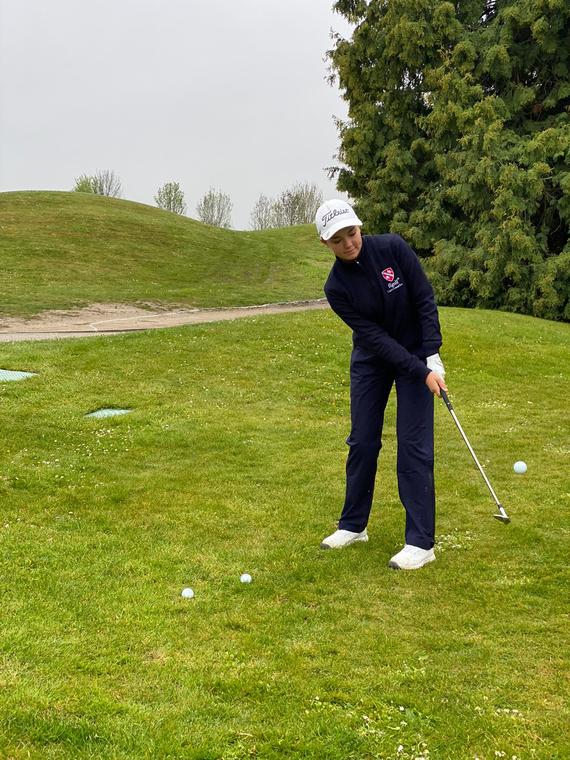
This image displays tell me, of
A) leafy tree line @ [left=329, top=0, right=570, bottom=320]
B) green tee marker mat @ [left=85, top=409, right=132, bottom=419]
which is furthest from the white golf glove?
leafy tree line @ [left=329, top=0, right=570, bottom=320]

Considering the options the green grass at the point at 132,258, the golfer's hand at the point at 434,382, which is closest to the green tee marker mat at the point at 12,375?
the golfer's hand at the point at 434,382

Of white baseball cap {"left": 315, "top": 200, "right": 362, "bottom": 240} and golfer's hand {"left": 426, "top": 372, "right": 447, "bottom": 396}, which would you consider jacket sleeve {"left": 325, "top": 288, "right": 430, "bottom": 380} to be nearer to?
golfer's hand {"left": 426, "top": 372, "right": 447, "bottom": 396}

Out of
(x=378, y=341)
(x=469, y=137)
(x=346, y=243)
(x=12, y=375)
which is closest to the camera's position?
(x=346, y=243)

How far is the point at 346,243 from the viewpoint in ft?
17.1

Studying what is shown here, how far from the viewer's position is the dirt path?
19516mm


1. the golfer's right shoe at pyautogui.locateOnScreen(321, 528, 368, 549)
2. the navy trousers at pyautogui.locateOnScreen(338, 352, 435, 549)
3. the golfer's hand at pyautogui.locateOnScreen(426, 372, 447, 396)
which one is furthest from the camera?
the golfer's right shoe at pyautogui.locateOnScreen(321, 528, 368, 549)

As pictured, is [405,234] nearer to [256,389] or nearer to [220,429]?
[256,389]

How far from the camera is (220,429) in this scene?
10.3 metres

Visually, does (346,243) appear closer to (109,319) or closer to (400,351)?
(400,351)

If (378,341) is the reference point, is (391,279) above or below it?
above

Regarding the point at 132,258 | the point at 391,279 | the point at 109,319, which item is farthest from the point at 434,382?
the point at 132,258

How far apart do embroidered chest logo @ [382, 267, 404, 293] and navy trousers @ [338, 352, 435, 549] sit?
0.62 m

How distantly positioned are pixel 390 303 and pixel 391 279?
0.19 meters

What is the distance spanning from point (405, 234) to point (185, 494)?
22.7 meters
